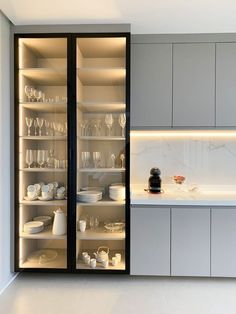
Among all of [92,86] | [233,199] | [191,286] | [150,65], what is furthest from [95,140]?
[191,286]

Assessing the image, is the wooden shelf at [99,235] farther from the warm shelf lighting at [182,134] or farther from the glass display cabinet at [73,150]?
the warm shelf lighting at [182,134]

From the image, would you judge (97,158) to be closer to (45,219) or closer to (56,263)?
(45,219)

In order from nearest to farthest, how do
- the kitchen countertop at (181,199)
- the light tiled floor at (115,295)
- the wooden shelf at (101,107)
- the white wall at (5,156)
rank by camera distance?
the light tiled floor at (115,295) → the white wall at (5,156) → the kitchen countertop at (181,199) → the wooden shelf at (101,107)

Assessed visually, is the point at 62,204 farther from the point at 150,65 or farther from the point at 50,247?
the point at 150,65

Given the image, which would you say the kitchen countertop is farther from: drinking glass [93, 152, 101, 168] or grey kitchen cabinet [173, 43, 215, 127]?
grey kitchen cabinet [173, 43, 215, 127]

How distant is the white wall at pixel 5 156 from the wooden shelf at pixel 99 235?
2.13 ft

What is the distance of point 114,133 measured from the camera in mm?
2533

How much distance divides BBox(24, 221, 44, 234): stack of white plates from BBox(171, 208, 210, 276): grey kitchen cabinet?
1252mm

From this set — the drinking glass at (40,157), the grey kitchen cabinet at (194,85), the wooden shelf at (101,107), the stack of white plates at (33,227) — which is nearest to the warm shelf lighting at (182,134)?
the grey kitchen cabinet at (194,85)

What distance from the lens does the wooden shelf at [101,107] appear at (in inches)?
96.8

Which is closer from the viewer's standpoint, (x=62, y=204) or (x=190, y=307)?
(x=190, y=307)

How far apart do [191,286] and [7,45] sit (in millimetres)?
2704

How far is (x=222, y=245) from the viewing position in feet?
7.75

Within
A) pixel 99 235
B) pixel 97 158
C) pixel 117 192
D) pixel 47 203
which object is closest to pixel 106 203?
pixel 117 192
